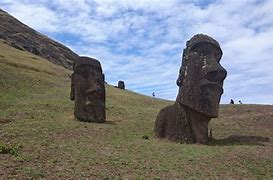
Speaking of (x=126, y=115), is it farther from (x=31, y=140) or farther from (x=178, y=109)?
(x=31, y=140)

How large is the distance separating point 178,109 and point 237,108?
1258 centimetres

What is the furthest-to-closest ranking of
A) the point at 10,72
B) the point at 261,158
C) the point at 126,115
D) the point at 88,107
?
1. the point at 10,72
2. the point at 126,115
3. the point at 88,107
4. the point at 261,158

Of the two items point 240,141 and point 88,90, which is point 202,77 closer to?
point 240,141

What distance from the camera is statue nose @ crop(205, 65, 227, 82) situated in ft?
62.3

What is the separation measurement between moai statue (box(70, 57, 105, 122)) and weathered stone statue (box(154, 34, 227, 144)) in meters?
4.89

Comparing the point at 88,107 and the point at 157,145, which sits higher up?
the point at 88,107

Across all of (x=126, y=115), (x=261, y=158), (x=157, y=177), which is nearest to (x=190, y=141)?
(x=261, y=158)

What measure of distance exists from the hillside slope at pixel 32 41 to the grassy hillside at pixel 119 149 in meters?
58.7

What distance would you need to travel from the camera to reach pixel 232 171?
14.5m

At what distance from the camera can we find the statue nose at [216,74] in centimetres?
1898

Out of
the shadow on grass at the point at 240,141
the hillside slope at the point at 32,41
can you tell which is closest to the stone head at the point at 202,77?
the shadow on grass at the point at 240,141

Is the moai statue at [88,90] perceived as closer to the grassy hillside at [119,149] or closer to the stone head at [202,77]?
the grassy hillside at [119,149]

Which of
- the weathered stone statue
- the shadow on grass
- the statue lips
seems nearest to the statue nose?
the weathered stone statue

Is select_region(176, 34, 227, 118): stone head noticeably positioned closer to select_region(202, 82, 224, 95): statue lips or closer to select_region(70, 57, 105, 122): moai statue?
select_region(202, 82, 224, 95): statue lips
